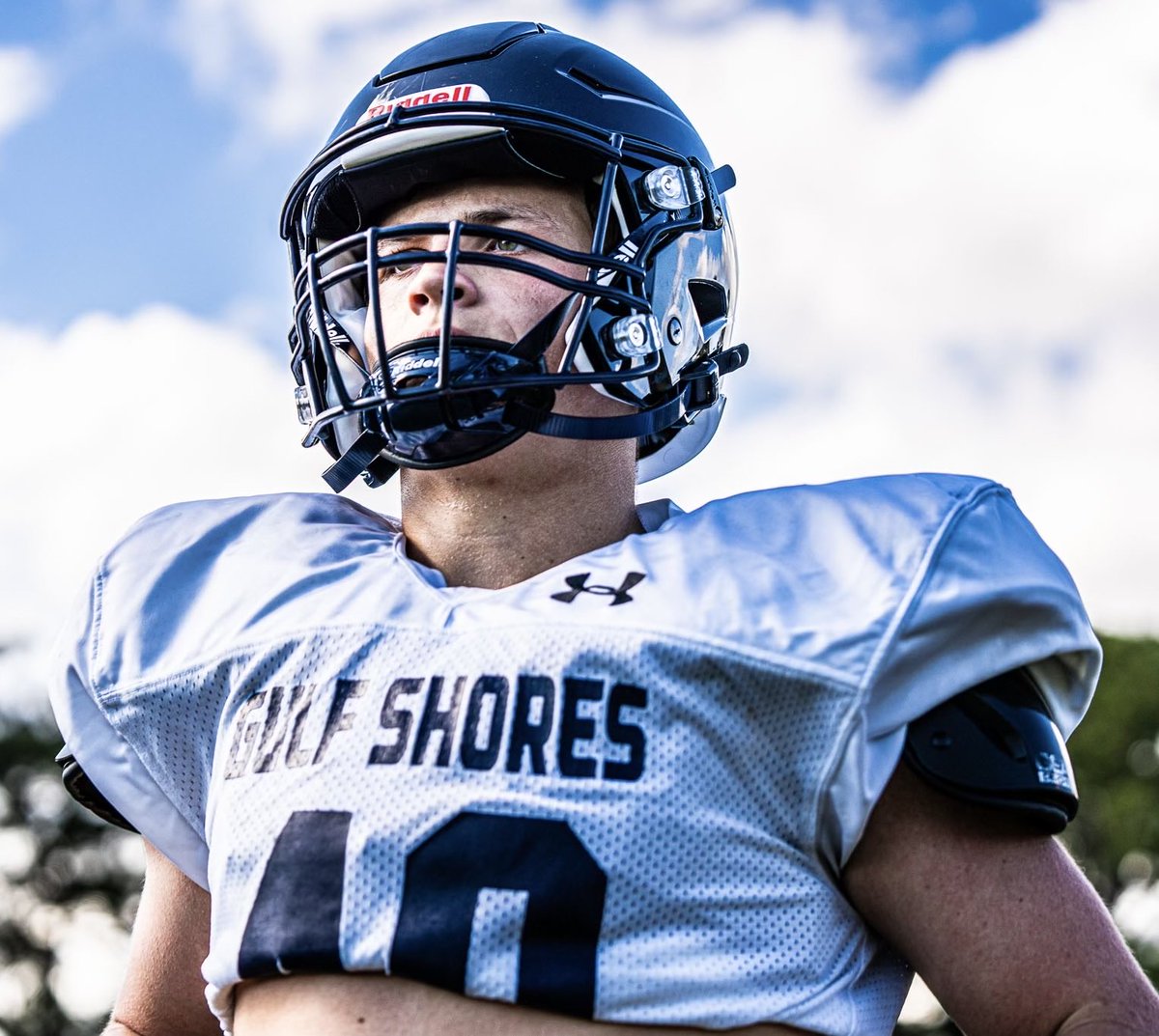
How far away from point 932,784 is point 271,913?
0.81 meters

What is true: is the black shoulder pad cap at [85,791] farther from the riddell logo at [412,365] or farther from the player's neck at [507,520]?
the riddell logo at [412,365]

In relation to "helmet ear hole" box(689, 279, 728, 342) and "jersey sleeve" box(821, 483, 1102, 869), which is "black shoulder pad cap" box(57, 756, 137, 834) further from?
"helmet ear hole" box(689, 279, 728, 342)

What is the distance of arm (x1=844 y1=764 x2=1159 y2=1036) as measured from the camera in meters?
1.75

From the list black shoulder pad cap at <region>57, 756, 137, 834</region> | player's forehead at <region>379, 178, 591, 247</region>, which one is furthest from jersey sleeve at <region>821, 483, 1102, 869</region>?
black shoulder pad cap at <region>57, 756, 137, 834</region>

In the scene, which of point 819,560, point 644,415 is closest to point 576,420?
point 644,415

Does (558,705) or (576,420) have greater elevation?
(576,420)

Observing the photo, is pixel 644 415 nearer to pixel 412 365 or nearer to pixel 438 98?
pixel 412 365

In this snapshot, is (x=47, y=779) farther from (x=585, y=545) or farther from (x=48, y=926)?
(x=585, y=545)

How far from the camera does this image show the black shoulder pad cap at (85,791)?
2.22 metres

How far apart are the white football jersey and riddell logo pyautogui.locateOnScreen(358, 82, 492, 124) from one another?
80cm

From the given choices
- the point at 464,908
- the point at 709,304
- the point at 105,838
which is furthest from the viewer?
the point at 105,838

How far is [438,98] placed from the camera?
7.87 feet

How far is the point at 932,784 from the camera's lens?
1.78 m

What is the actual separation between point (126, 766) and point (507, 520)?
655mm
